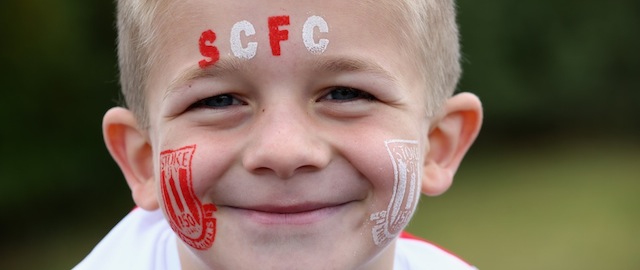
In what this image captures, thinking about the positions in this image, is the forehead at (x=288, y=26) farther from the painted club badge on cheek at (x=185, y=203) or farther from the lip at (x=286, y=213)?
the lip at (x=286, y=213)

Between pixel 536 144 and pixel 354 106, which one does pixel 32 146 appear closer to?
pixel 354 106

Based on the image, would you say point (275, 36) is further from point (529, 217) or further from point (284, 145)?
point (529, 217)

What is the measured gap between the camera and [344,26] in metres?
2.19

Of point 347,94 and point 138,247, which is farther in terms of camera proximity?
point 138,247

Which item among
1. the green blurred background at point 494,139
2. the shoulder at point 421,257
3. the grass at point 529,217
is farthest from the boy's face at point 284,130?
the grass at point 529,217

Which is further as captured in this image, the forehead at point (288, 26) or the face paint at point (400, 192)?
the face paint at point (400, 192)

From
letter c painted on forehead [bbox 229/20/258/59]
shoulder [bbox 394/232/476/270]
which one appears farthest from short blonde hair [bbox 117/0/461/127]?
shoulder [bbox 394/232/476/270]

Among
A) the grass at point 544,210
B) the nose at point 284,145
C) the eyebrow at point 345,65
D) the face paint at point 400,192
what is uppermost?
the eyebrow at point 345,65

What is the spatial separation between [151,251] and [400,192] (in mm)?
1063

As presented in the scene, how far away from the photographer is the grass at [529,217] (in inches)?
287

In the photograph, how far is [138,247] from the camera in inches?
120

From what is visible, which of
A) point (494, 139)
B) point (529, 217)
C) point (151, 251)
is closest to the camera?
point (151, 251)

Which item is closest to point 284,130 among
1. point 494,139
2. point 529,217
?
point 529,217

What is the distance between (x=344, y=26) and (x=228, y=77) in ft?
1.03
